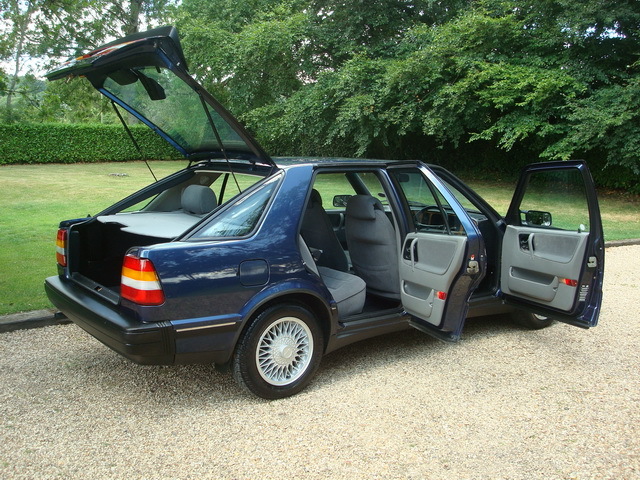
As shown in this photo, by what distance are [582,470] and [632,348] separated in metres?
2.39

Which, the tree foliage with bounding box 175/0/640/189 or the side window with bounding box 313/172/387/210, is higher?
the tree foliage with bounding box 175/0/640/189

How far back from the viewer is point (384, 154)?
82.5 feet

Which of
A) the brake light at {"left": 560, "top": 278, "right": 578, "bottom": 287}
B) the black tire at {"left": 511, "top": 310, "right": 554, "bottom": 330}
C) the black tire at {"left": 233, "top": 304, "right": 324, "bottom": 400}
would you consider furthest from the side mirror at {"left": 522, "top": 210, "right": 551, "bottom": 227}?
the black tire at {"left": 233, "top": 304, "right": 324, "bottom": 400}

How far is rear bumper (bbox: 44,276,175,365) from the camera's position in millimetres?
3137

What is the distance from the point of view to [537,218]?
475cm

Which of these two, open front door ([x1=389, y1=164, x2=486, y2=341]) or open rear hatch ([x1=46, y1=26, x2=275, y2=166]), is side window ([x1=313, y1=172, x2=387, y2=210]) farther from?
open rear hatch ([x1=46, y1=26, x2=275, y2=166])

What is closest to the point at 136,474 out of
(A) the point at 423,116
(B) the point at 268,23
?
(A) the point at 423,116

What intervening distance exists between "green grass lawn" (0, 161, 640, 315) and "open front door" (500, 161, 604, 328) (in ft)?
14.7

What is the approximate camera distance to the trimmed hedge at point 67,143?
24639 millimetres

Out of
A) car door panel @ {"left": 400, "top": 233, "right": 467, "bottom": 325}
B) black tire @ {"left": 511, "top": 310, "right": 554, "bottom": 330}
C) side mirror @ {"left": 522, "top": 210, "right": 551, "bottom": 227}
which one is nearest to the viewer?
car door panel @ {"left": 400, "top": 233, "right": 467, "bottom": 325}

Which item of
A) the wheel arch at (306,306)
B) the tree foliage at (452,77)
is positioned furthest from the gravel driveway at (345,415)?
the tree foliage at (452,77)

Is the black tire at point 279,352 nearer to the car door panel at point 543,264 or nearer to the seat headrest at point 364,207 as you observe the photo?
the seat headrest at point 364,207

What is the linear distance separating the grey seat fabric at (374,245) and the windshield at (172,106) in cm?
108

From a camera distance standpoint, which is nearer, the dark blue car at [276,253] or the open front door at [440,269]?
the dark blue car at [276,253]
